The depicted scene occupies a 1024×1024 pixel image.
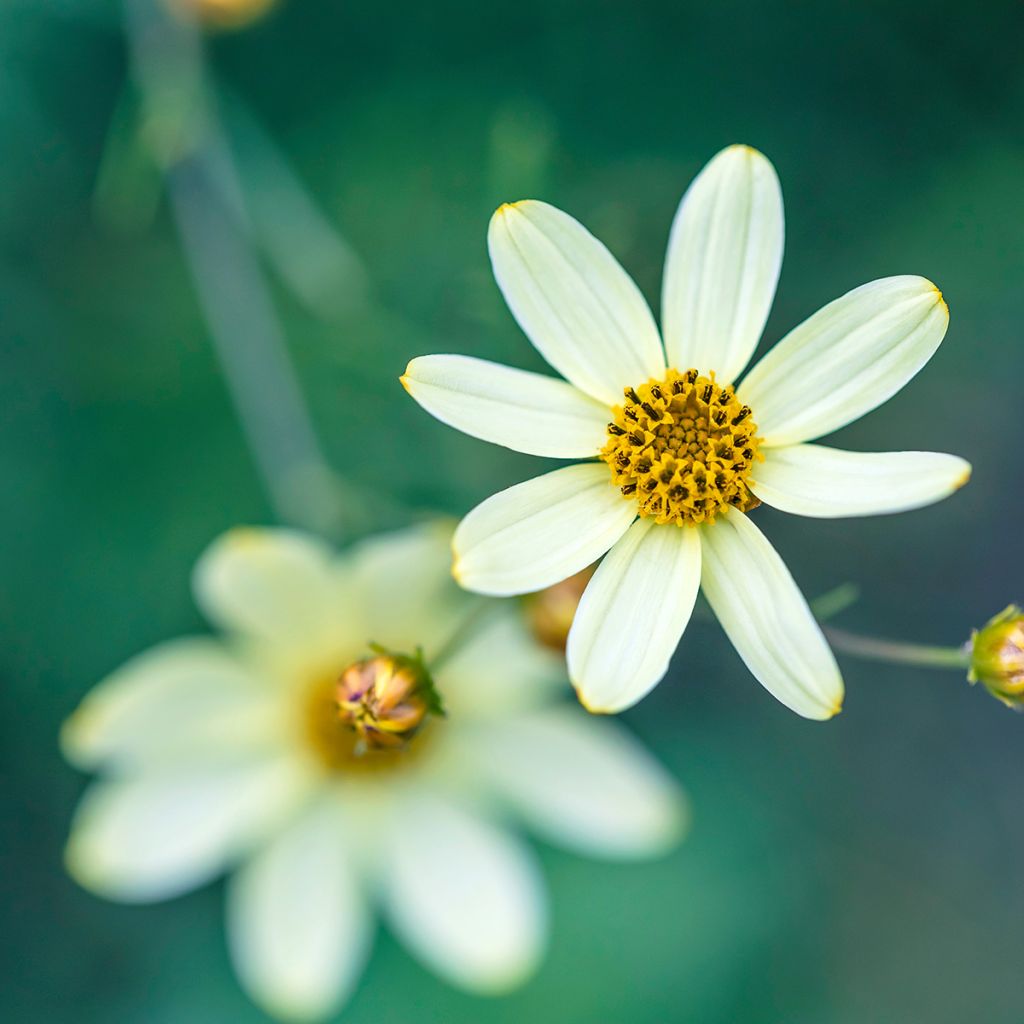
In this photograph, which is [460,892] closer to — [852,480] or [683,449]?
[683,449]

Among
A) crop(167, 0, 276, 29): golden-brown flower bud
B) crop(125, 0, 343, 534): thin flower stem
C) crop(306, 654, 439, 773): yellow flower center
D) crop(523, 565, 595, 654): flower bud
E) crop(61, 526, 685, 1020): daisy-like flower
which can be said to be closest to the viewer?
crop(306, 654, 439, 773): yellow flower center

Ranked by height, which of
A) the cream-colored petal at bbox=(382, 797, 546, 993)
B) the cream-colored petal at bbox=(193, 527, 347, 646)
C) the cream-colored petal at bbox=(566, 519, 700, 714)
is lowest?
the cream-colored petal at bbox=(382, 797, 546, 993)

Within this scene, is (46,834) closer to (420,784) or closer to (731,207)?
(420,784)

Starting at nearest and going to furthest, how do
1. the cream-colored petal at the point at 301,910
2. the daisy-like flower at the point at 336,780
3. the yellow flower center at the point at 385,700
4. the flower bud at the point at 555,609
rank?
the yellow flower center at the point at 385,700 → the flower bud at the point at 555,609 → the daisy-like flower at the point at 336,780 → the cream-colored petal at the point at 301,910

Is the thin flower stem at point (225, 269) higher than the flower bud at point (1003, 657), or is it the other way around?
the thin flower stem at point (225, 269)

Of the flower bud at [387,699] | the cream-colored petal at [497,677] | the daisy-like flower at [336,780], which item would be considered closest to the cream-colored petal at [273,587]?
the daisy-like flower at [336,780]

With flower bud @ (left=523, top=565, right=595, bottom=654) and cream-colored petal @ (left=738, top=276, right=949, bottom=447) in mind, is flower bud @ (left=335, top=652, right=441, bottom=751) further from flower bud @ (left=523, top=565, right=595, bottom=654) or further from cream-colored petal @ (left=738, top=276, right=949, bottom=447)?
cream-colored petal @ (left=738, top=276, right=949, bottom=447)

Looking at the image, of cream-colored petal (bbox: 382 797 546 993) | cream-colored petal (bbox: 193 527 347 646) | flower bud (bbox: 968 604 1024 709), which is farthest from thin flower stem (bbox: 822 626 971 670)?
cream-colored petal (bbox: 382 797 546 993)

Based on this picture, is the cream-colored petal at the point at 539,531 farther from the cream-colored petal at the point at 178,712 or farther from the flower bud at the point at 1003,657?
the cream-colored petal at the point at 178,712
